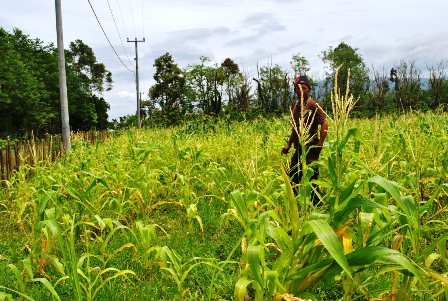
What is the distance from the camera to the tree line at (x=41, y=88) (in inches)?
1031

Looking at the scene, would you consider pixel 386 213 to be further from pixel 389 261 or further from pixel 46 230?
pixel 46 230

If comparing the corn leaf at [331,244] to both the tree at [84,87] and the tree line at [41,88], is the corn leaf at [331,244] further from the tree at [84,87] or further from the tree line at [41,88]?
the tree at [84,87]

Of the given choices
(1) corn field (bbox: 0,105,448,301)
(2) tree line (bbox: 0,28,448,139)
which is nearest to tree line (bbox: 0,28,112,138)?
(2) tree line (bbox: 0,28,448,139)

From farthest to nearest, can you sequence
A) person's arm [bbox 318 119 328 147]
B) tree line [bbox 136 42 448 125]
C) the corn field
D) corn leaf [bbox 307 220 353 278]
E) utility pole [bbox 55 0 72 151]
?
tree line [bbox 136 42 448 125] → utility pole [bbox 55 0 72 151] → person's arm [bbox 318 119 328 147] → the corn field → corn leaf [bbox 307 220 353 278]

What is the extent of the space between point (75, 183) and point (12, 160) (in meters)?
3.87

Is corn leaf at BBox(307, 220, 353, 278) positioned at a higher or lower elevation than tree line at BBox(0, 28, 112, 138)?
lower

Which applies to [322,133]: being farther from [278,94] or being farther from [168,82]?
[168,82]

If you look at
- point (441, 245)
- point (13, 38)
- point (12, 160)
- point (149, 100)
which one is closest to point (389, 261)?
point (441, 245)

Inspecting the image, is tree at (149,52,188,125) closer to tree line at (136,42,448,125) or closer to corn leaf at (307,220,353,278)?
tree line at (136,42,448,125)

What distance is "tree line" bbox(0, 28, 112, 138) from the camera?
85.9 ft

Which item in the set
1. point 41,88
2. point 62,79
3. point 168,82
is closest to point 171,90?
point 168,82

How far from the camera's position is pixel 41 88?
33594 mm

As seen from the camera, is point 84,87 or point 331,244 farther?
point 84,87

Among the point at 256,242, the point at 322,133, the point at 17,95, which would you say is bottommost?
the point at 256,242
